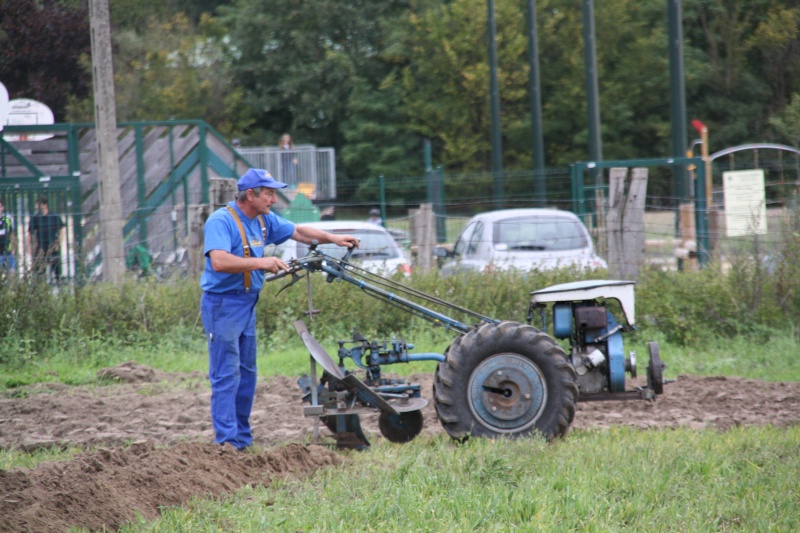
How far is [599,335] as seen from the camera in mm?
7180

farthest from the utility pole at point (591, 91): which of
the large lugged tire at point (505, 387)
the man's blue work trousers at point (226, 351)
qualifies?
the man's blue work trousers at point (226, 351)

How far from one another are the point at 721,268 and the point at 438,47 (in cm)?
2804

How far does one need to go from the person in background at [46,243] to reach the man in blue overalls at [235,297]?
4761 millimetres

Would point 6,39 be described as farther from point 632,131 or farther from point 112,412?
point 632,131

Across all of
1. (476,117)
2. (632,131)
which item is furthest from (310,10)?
(632,131)

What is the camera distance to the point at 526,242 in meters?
12.9

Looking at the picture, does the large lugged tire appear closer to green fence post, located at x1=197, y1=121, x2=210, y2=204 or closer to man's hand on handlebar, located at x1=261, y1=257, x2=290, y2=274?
man's hand on handlebar, located at x1=261, y1=257, x2=290, y2=274

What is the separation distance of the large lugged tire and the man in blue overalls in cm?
145

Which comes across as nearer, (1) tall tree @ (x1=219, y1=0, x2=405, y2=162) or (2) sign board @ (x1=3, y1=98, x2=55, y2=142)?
(2) sign board @ (x1=3, y1=98, x2=55, y2=142)

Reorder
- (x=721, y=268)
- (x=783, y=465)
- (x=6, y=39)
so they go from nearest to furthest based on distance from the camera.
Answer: (x=783, y=465) < (x=721, y=268) < (x=6, y=39)

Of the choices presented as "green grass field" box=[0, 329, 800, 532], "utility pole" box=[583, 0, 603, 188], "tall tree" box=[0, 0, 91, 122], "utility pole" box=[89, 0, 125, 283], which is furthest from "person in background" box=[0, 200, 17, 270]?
"tall tree" box=[0, 0, 91, 122]

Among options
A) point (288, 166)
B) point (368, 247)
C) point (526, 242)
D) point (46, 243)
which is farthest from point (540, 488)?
point (288, 166)

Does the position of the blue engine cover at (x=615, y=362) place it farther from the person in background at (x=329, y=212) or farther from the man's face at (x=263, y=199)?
the person in background at (x=329, y=212)

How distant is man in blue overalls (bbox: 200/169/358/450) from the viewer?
6.65 metres
